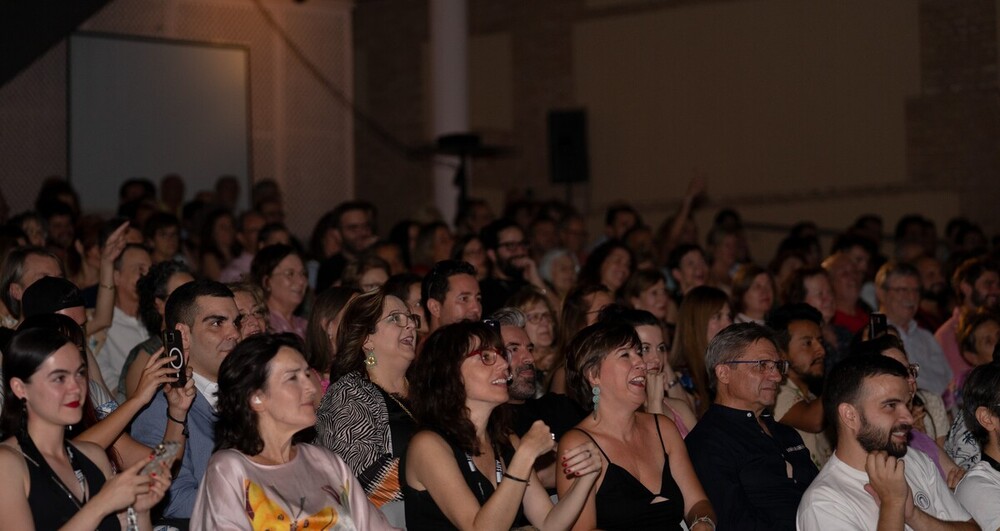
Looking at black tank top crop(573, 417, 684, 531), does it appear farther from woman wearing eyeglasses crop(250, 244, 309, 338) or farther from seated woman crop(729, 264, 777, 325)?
seated woman crop(729, 264, 777, 325)

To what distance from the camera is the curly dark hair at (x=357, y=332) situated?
16.3ft

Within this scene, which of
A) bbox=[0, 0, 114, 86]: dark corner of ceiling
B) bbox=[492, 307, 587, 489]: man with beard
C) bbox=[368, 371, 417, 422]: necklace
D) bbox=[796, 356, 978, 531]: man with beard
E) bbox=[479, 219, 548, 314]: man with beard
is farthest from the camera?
bbox=[0, 0, 114, 86]: dark corner of ceiling

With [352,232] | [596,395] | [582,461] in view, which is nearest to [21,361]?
[582,461]

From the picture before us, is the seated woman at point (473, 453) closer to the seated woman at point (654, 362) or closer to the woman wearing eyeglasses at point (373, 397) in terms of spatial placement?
the woman wearing eyeglasses at point (373, 397)

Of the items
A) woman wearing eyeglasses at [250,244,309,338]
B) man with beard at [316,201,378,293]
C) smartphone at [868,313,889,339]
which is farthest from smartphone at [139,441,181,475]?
man with beard at [316,201,378,293]

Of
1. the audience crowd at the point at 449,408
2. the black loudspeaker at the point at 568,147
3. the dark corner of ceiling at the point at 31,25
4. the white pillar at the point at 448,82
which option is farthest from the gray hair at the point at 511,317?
the black loudspeaker at the point at 568,147

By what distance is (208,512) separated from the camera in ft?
12.5

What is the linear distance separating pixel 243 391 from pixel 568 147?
9.85 metres

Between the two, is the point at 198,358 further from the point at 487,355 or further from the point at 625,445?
the point at 625,445

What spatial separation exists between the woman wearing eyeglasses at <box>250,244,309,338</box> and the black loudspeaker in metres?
6.78

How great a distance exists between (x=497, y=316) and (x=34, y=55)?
446 centimetres

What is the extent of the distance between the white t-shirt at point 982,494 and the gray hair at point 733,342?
2.88 feet

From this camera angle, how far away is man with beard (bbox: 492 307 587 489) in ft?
17.0

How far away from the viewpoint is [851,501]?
447 cm
